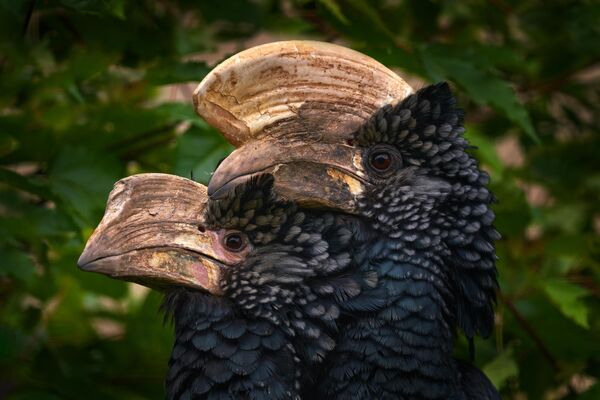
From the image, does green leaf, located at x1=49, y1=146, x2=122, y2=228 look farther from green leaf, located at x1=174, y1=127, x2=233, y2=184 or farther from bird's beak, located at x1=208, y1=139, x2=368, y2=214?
bird's beak, located at x1=208, y1=139, x2=368, y2=214

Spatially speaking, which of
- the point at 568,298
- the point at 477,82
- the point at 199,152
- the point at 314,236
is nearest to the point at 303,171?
the point at 314,236

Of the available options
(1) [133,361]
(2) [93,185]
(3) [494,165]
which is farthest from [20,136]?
(3) [494,165]

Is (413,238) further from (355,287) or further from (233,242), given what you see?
(233,242)

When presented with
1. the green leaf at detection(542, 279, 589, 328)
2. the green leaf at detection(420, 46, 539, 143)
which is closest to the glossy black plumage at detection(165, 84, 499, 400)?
the green leaf at detection(420, 46, 539, 143)

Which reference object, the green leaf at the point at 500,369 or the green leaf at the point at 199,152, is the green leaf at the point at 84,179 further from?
the green leaf at the point at 500,369

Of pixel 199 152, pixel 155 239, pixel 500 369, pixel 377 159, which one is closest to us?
pixel 155 239

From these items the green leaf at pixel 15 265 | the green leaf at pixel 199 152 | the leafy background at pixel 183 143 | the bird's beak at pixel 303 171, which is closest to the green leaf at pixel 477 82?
the leafy background at pixel 183 143
